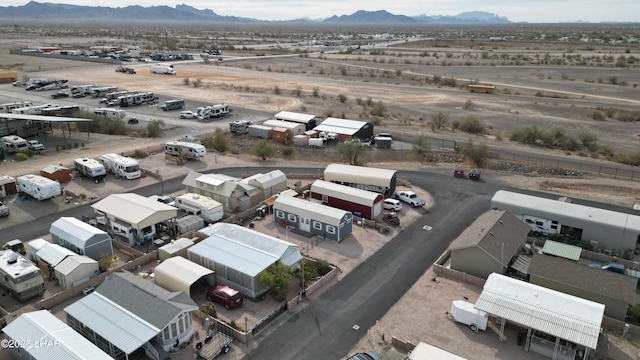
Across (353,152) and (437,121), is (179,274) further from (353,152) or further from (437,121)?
(437,121)

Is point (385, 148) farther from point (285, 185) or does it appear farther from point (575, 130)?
point (575, 130)

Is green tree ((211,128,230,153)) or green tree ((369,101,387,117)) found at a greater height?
green tree ((369,101,387,117))

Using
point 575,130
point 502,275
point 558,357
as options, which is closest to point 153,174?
point 502,275

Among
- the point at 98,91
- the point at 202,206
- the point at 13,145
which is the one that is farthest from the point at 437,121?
the point at 98,91

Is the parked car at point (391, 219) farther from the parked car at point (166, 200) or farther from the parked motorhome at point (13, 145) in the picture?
the parked motorhome at point (13, 145)

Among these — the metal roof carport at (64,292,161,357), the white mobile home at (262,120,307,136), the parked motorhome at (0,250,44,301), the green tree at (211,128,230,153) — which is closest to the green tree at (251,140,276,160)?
the green tree at (211,128,230,153)

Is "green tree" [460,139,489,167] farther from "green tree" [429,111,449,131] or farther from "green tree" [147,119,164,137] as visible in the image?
"green tree" [147,119,164,137]
